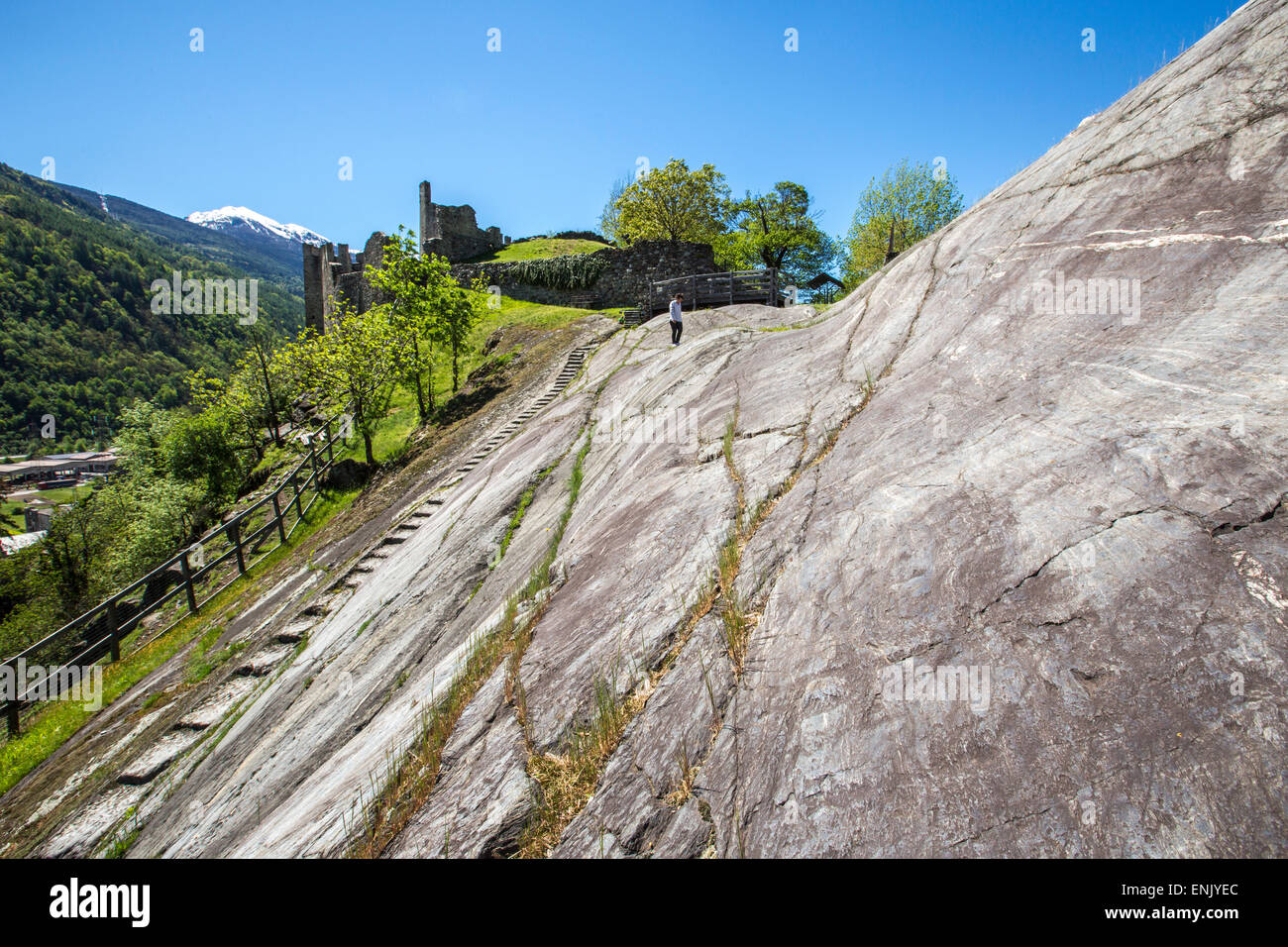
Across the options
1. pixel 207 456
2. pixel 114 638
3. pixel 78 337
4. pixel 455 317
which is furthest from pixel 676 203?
pixel 78 337

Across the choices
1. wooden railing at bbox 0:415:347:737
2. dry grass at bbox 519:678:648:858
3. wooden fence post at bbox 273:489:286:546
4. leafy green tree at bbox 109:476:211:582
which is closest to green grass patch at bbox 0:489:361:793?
wooden railing at bbox 0:415:347:737

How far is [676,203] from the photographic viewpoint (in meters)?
48.2

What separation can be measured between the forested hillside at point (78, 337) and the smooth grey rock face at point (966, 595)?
14503 cm

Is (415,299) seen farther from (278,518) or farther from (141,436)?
(141,436)

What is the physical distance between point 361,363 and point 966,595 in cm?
2548

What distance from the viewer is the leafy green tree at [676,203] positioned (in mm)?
47812

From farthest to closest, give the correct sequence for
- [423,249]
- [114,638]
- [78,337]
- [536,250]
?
1. [78,337]
2. [536,250]
3. [423,249]
4. [114,638]

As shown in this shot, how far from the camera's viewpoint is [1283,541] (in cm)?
301

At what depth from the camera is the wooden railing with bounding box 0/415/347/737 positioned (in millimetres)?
13922

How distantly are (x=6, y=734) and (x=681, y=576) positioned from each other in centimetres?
1747

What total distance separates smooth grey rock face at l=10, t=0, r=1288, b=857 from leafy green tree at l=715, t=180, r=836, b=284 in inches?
1828

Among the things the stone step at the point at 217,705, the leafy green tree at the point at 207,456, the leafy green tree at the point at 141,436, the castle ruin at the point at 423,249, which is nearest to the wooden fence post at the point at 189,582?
the stone step at the point at 217,705

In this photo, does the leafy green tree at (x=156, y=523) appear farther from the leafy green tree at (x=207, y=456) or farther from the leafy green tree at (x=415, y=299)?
the leafy green tree at (x=415, y=299)

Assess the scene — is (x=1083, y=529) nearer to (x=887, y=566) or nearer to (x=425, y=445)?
(x=887, y=566)
